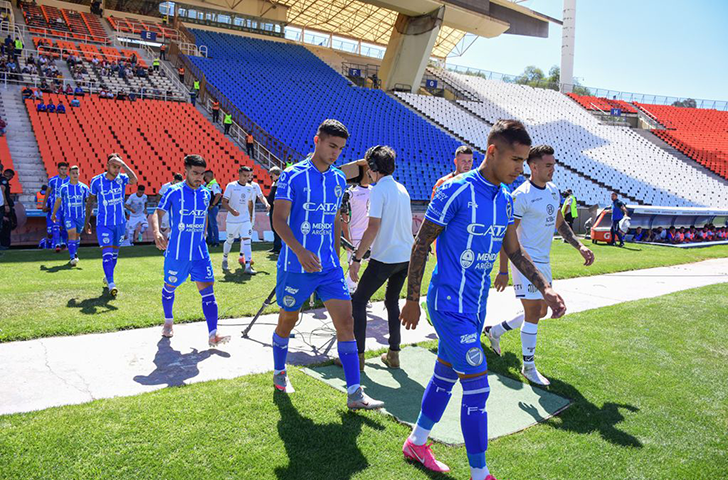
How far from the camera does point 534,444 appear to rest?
3768 millimetres

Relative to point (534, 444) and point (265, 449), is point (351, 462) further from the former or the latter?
point (534, 444)

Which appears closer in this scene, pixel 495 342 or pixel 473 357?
pixel 473 357

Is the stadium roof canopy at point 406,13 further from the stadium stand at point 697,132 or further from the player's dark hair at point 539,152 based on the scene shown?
the player's dark hair at point 539,152

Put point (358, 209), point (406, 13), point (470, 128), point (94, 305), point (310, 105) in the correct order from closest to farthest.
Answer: point (94, 305), point (358, 209), point (310, 105), point (470, 128), point (406, 13)

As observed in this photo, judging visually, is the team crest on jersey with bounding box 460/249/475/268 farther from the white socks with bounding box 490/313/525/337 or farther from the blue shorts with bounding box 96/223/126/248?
the blue shorts with bounding box 96/223/126/248

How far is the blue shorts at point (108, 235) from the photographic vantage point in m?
7.77

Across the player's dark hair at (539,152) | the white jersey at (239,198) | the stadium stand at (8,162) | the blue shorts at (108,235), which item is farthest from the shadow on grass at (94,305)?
the stadium stand at (8,162)

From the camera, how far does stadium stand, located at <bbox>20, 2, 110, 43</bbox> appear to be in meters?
30.7

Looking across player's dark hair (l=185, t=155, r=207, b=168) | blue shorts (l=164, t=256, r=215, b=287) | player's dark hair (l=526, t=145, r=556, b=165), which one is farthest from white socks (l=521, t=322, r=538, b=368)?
player's dark hair (l=185, t=155, r=207, b=168)

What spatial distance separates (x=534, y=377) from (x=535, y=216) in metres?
1.57

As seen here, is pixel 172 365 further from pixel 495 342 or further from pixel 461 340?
pixel 495 342

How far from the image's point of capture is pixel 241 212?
33.7 feet

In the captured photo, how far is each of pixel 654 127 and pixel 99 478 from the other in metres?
46.8

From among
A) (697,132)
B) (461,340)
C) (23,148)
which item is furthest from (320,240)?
(697,132)
